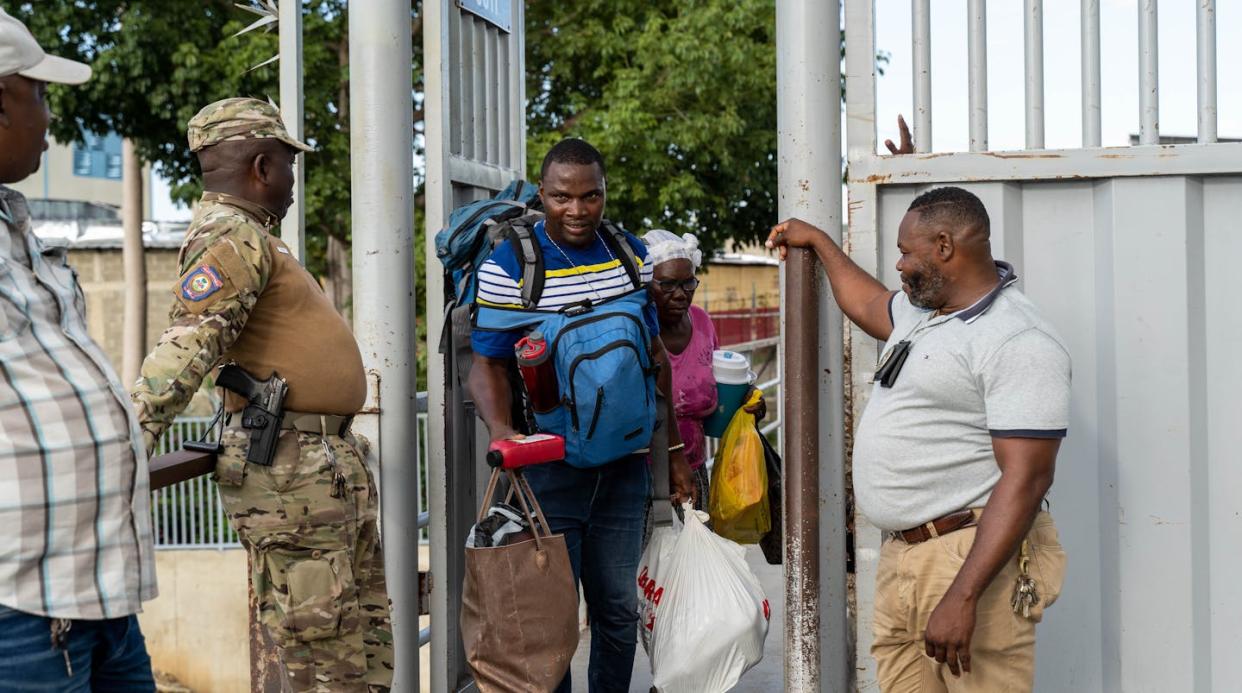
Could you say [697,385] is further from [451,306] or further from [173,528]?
[173,528]

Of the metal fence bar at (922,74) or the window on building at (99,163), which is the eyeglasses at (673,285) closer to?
the metal fence bar at (922,74)

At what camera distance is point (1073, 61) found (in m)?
3.39

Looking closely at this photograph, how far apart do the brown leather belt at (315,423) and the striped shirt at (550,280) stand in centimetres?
47

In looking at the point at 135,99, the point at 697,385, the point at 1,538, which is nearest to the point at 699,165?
the point at 135,99

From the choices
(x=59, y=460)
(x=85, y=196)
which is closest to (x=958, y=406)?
(x=59, y=460)

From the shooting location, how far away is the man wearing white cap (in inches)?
78.5

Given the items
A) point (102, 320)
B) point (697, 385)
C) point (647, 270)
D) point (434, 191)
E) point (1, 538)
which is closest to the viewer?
point (1, 538)

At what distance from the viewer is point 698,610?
376 centimetres

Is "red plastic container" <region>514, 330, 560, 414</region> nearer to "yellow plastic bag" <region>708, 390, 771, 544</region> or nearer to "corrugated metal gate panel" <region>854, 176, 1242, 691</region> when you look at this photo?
"yellow plastic bag" <region>708, 390, 771, 544</region>

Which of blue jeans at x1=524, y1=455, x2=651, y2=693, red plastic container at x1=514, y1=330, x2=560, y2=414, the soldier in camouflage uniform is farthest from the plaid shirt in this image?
blue jeans at x1=524, y1=455, x2=651, y2=693

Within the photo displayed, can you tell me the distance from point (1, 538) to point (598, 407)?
174 centimetres

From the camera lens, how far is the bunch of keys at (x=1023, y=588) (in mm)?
2881

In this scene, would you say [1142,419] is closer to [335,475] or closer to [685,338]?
[685,338]

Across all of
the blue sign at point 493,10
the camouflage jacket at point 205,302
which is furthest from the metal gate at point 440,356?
the camouflage jacket at point 205,302
